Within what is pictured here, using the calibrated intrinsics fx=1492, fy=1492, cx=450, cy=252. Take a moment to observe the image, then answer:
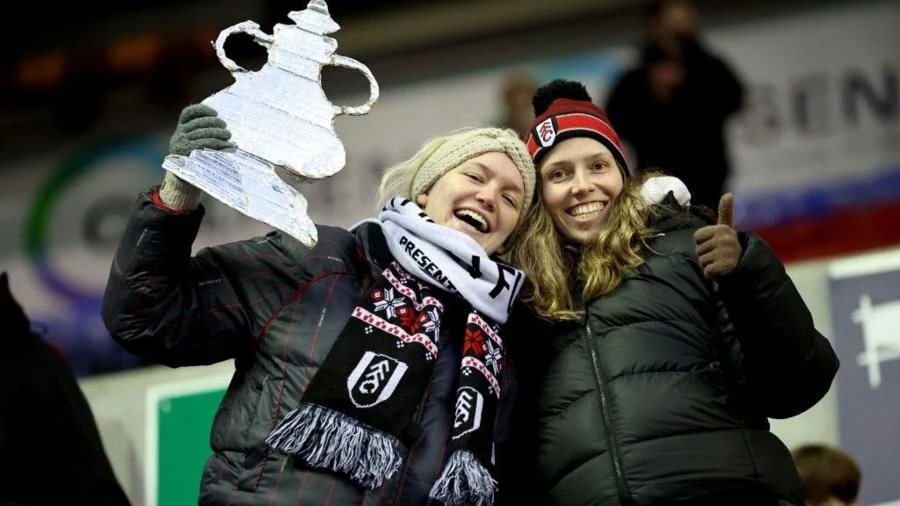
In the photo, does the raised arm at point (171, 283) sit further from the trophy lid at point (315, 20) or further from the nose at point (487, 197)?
the nose at point (487, 197)

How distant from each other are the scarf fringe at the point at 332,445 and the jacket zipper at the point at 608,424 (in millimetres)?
437

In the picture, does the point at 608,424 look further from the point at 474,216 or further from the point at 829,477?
the point at 829,477

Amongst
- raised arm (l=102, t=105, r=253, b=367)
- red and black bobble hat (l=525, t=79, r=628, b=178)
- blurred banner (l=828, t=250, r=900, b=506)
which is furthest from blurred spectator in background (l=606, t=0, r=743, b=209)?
raised arm (l=102, t=105, r=253, b=367)

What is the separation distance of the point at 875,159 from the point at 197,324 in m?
4.16

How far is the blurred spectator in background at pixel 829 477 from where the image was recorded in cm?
397

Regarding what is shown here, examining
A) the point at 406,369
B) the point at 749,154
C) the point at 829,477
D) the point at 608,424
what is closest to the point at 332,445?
the point at 406,369

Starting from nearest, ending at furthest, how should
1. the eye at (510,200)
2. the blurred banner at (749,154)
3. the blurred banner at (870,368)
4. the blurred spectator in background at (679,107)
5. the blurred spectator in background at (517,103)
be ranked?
the eye at (510,200), the blurred banner at (870,368), the blurred spectator in background at (679,107), the blurred spectator in background at (517,103), the blurred banner at (749,154)

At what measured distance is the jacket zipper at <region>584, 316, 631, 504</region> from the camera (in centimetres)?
295

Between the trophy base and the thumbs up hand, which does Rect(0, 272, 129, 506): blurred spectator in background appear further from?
the thumbs up hand

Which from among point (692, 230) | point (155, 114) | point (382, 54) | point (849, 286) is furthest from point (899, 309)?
point (155, 114)

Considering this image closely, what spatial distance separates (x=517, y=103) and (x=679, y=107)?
100 cm

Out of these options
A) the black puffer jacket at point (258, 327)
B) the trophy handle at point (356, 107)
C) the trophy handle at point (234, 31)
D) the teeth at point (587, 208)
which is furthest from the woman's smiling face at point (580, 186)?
the trophy handle at point (234, 31)

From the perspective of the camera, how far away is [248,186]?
9.68ft

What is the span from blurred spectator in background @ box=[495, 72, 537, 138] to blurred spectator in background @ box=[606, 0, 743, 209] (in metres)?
0.52
